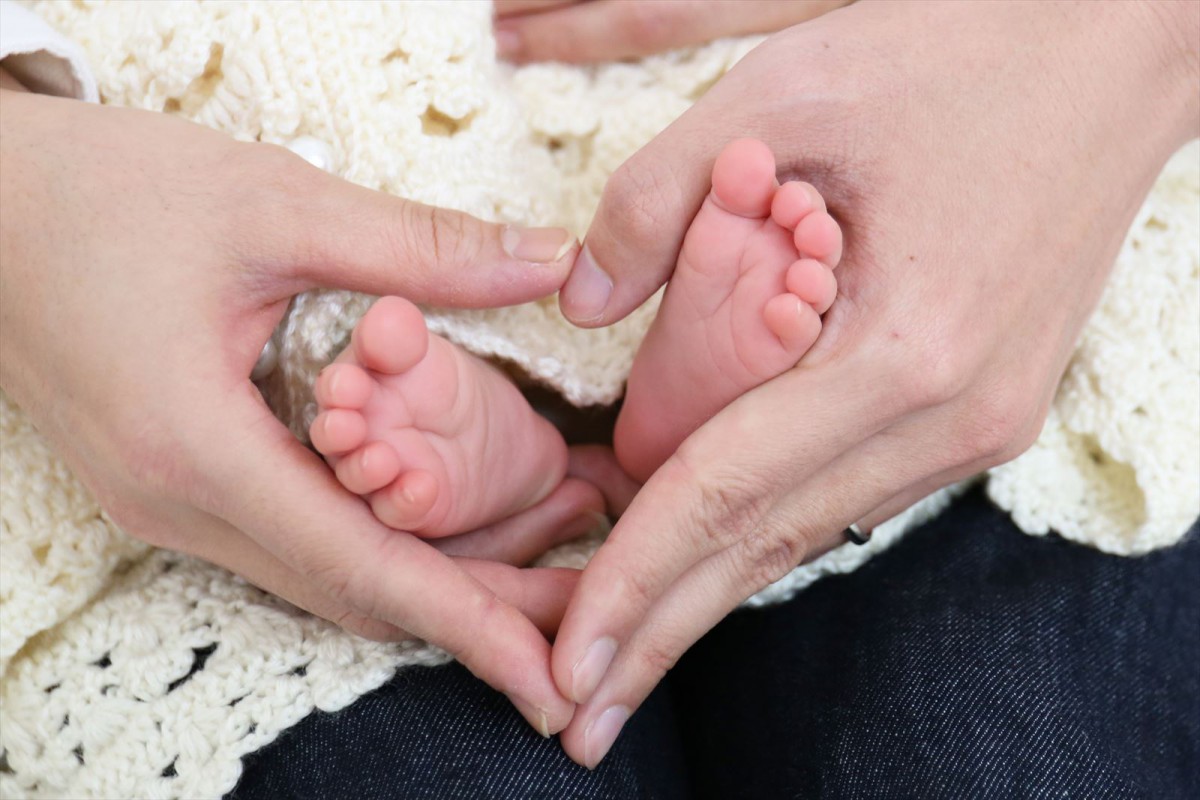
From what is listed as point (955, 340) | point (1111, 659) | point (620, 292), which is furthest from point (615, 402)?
point (1111, 659)

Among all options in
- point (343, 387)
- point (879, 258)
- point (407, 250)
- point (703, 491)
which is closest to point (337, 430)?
point (343, 387)

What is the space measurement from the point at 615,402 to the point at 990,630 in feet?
1.17

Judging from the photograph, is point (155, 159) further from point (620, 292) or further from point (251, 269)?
point (620, 292)

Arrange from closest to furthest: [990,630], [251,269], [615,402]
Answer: [251,269]
[990,630]
[615,402]

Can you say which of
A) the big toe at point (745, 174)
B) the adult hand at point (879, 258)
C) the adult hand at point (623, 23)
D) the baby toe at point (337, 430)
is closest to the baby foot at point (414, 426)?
Result: the baby toe at point (337, 430)

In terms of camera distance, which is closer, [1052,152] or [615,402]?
[1052,152]

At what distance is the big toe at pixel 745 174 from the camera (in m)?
0.63

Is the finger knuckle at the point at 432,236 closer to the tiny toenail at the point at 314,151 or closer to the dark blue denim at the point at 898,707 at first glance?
the tiny toenail at the point at 314,151

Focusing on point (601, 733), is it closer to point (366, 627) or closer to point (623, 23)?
point (366, 627)

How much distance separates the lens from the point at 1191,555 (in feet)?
2.76

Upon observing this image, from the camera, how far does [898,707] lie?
0.73m

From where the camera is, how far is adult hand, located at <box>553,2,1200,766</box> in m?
0.65

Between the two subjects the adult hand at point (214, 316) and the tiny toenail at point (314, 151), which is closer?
the adult hand at point (214, 316)

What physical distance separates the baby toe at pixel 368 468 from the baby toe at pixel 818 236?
288 millimetres
